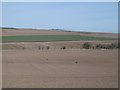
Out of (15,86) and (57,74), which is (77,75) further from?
(15,86)

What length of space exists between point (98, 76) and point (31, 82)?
4458mm

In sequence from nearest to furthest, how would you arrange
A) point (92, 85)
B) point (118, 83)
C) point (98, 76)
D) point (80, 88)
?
point (80, 88)
point (92, 85)
point (118, 83)
point (98, 76)

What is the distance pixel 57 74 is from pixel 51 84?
4009mm

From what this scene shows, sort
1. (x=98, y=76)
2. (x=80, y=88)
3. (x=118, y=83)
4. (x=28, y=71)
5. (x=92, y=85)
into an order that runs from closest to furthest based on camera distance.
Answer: (x=80, y=88) → (x=92, y=85) → (x=118, y=83) → (x=98, y=76) → (x=28, y=71)

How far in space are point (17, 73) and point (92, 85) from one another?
20.0ft

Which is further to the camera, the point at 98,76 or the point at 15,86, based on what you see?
the point at 98,76

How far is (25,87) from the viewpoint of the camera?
15438mm

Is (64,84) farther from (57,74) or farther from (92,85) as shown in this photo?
(57,74)

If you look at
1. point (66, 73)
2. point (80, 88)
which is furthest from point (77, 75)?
point (80, 88)

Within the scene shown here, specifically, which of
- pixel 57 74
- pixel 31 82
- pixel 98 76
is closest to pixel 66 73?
pixel 57 74

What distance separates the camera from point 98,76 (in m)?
19.9

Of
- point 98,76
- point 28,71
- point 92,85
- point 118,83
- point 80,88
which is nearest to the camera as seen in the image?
point 80,88

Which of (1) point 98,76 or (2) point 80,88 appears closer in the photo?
(2) point 80,88

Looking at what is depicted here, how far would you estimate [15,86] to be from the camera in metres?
15.8
